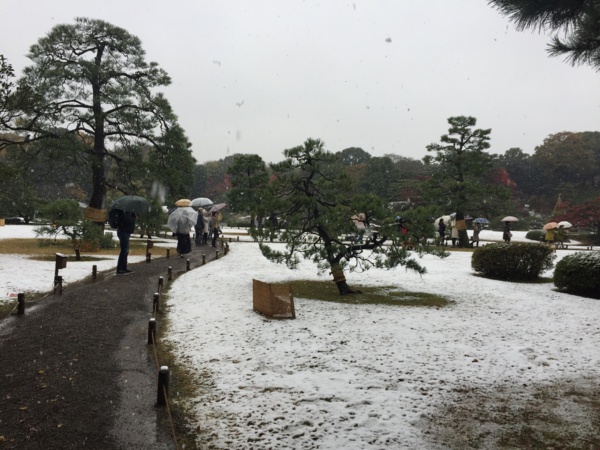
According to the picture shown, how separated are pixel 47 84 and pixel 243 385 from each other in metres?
20.0

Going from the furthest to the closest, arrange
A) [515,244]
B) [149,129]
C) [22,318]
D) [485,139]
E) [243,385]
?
[485,139] < [149,129] < [515,244] < [22,318] < [243,385]

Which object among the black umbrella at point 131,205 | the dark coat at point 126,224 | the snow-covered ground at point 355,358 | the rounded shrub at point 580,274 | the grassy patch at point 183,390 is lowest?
the grassy patch at point 183,390

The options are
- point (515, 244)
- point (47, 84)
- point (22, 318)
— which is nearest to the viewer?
point (22, 318)

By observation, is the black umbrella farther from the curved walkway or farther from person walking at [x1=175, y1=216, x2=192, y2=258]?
person walking at [x1=175, y1=216, x2=192, y2=258]

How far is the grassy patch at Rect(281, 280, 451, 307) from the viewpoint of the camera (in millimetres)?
9359

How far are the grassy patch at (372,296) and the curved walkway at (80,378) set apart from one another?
375 centimetres

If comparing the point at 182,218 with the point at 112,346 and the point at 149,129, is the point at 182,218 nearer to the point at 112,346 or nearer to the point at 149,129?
the point at 149,129

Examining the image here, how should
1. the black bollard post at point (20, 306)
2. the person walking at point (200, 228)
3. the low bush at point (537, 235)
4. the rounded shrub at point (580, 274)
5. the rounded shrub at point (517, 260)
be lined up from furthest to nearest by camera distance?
the low bush at point (537, 235) → the person walking at point (200, 228) → the rounded shrub at point (517, 260) → the rounded shrub at point (580, 274) → the black bollard post at point (20, 306)

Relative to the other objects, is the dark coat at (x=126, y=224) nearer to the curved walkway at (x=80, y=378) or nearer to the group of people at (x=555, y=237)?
the curved walkway at (x=80, y=378)

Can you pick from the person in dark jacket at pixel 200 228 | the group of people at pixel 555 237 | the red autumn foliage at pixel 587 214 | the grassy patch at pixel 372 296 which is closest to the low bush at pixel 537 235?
the group of people at pixel 555 237

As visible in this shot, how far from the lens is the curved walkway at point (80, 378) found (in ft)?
12.2

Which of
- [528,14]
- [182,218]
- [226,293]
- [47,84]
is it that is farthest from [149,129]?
[528,14]

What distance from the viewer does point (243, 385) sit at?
482 cm

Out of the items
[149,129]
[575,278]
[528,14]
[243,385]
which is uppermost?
[149,129]
